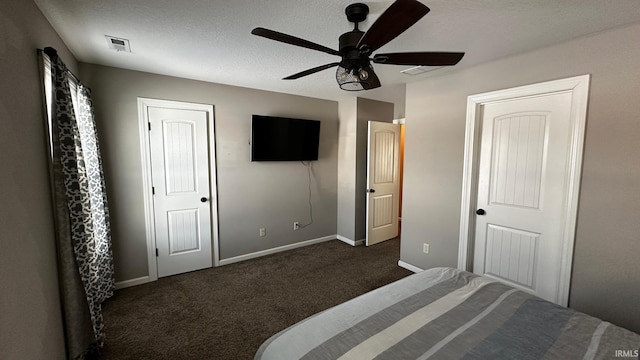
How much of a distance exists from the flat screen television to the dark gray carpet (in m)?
1.45

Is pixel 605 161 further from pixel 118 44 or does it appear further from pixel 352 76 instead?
pixel 118 44

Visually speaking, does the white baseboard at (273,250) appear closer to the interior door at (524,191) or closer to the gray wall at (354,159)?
the gray wall at (354,159)

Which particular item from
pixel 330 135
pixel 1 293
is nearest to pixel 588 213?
pixel 330 135

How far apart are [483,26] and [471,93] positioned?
0.93 metres

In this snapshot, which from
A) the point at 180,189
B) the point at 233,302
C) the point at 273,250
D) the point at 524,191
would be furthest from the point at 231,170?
the point at 524,191

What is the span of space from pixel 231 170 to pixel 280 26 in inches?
82.3

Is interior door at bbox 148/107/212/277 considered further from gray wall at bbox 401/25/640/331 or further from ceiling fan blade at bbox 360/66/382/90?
gray wall at bbox 401/25/640/331

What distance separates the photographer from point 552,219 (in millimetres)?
2199

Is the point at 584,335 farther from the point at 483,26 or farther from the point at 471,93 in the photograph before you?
the point at 471,93

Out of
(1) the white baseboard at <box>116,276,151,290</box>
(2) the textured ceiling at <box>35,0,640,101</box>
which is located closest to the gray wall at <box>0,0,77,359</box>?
(2) the textured ceiling at <box>35,0,640,101</box>

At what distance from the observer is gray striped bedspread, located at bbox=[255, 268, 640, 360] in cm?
109

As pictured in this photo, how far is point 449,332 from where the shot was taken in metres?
1.21

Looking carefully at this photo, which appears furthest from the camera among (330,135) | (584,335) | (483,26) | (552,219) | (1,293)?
(330,135)

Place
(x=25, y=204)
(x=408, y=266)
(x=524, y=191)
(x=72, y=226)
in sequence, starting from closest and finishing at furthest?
(x=25, y=204) → (x=72, y=226) → (x=524, y=191) → (x=408, y=266)
